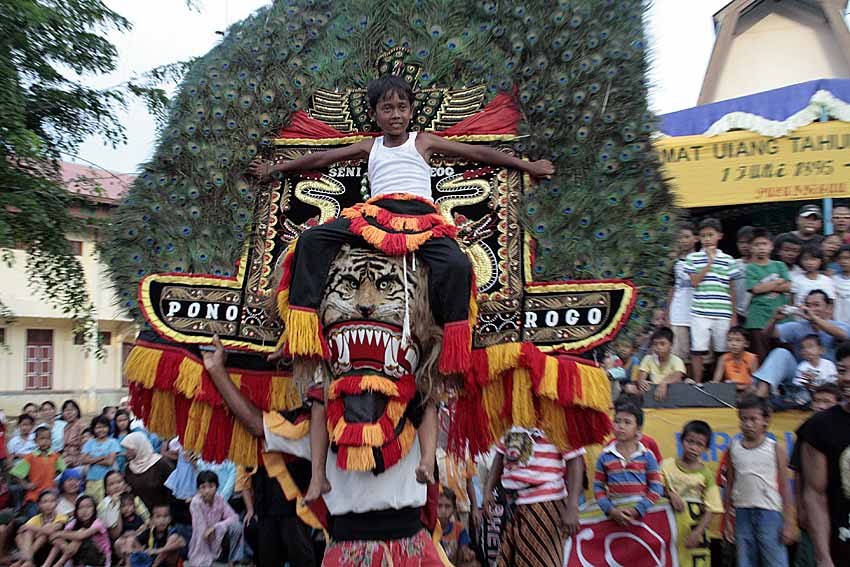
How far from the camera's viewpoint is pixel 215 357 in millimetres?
4543

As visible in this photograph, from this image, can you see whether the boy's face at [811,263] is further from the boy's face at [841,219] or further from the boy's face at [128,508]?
the boy's face at [128,508]

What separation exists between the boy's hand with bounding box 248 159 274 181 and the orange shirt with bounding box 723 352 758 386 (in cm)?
404

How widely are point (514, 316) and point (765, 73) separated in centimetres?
1121

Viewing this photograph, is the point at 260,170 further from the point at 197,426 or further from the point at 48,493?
the point at 48,493

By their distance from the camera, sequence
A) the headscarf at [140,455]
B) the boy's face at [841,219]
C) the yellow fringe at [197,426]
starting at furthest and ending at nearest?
the headscarf at [140,455] → the boy's face at [841,219] → the yellow fringe at [197,426]

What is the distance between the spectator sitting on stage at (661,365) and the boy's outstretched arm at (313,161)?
132 inches

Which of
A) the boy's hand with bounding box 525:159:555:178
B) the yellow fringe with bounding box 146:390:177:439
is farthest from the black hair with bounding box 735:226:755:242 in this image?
the yellow fringe with bounding box 146:390:177:439

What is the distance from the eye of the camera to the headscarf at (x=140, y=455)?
29.5 ft

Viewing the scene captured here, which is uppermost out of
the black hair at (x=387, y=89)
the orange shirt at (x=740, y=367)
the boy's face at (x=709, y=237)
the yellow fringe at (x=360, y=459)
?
the black hair at (x=387, y=89)

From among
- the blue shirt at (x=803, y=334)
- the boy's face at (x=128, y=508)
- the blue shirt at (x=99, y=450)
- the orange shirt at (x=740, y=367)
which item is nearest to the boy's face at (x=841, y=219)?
the blue shirt at (x=803, y=334)

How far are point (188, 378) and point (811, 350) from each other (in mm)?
4364

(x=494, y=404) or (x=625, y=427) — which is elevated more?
(x=494, y=404)

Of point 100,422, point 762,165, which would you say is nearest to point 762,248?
point 762,165

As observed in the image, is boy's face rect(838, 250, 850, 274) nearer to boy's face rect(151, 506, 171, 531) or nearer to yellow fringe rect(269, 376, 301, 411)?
yellow fringe rect(269, 376, 301, 411)
